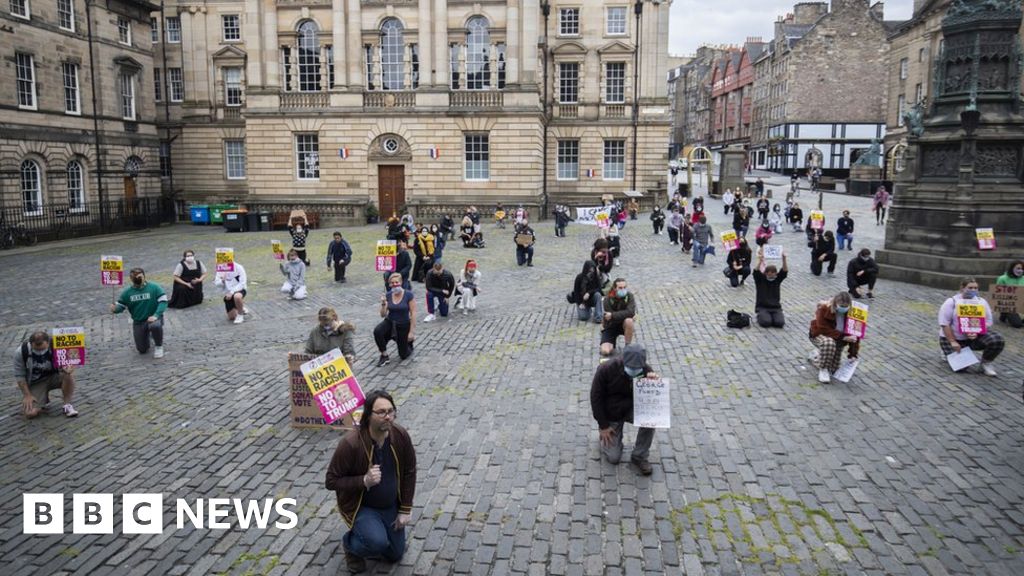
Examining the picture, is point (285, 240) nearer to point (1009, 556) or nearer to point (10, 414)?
point (10, 414)

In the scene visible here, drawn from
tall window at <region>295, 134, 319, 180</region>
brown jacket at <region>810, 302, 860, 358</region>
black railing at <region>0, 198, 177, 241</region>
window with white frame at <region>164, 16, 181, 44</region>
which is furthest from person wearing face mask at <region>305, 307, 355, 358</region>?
window with white frame at <region>164, 16, 181, 44</region>

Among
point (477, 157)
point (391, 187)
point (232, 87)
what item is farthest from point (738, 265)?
point (232, 87)

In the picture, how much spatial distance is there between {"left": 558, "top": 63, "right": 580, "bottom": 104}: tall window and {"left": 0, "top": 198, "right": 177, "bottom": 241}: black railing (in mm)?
26304

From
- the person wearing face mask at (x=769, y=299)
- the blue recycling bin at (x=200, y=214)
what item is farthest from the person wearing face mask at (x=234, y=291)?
the blue recycling bin at (x=200, y=214)

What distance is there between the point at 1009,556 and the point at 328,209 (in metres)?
39.0

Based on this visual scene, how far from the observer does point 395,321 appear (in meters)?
12.7

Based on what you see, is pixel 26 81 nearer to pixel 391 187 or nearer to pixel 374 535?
pixel 391 187

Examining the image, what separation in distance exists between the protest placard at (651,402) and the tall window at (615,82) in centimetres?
3993

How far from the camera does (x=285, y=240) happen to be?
3356 cm

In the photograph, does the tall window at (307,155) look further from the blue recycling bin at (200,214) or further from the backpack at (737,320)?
the backpack at (737,320)

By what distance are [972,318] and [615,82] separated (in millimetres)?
36439

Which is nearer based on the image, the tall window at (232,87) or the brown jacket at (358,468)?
the brown jacket at (358,468)

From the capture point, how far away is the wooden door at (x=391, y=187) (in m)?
41.9

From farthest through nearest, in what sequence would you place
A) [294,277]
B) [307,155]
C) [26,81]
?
[307,155], [26,81], [294,277]
